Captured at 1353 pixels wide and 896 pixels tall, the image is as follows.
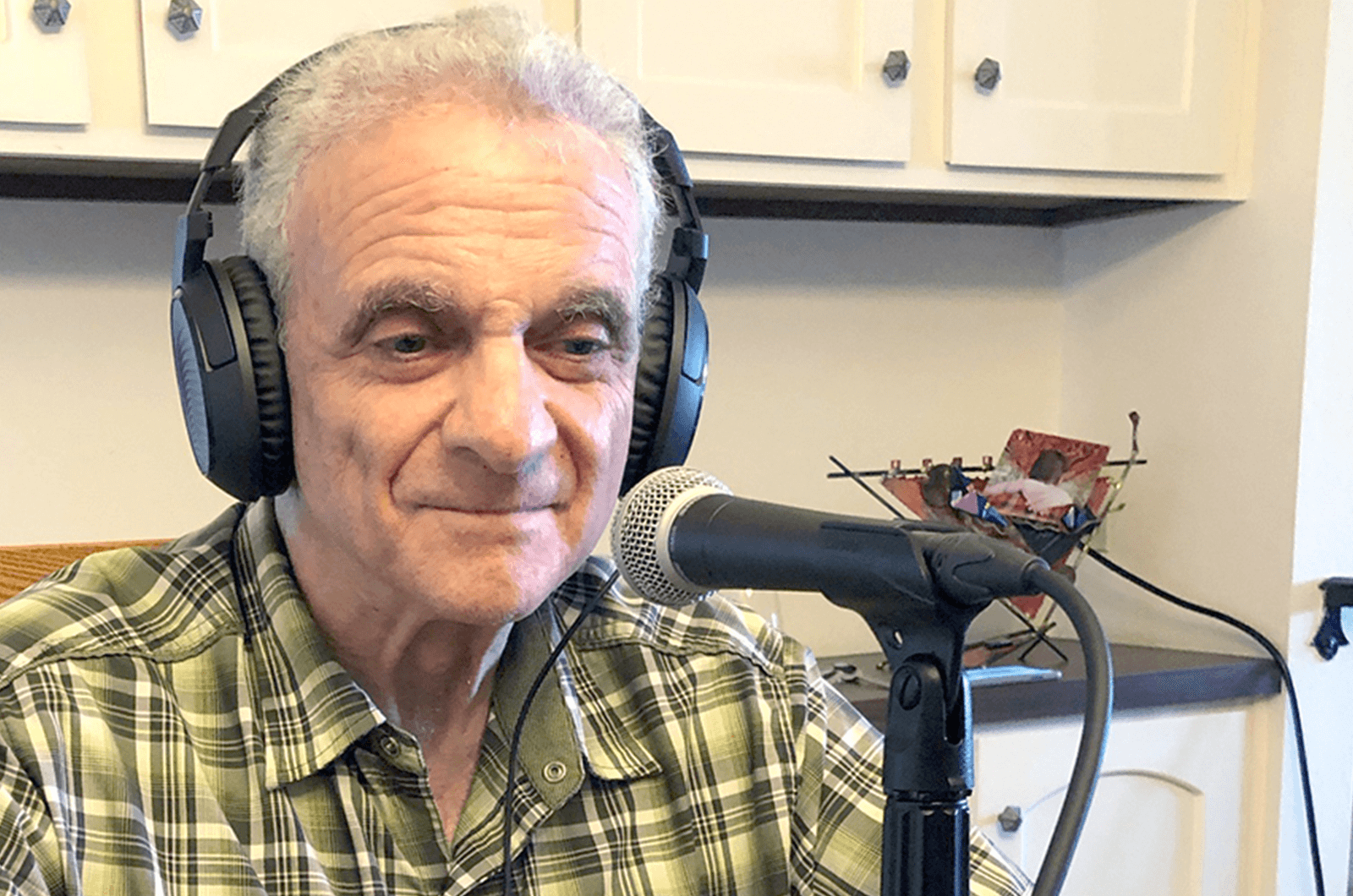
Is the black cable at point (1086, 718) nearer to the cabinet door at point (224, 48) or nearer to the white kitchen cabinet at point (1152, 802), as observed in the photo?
the cabinet door at point (224, 48)

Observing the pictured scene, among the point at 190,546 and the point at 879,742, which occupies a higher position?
the point at 190,546

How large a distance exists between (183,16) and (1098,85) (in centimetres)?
111

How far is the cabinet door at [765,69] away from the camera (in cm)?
143

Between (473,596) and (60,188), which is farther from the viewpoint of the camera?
(60,188)

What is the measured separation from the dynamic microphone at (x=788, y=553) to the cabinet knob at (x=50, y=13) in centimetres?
89

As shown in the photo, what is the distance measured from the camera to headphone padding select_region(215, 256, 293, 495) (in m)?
0.80

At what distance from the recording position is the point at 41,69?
3.96ft

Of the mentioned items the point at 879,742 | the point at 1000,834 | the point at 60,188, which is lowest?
the point at 1000,834

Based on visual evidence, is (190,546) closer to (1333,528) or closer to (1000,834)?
(1000,834)

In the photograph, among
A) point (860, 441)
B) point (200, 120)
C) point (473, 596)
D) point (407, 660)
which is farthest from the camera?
point (860, 441)

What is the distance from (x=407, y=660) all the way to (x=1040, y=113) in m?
1.15

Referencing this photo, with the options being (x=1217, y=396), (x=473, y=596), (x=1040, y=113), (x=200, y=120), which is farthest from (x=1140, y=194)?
(x=473, y=596)

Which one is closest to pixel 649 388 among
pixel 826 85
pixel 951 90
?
pixel 826 85

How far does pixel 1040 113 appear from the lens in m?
1.63
